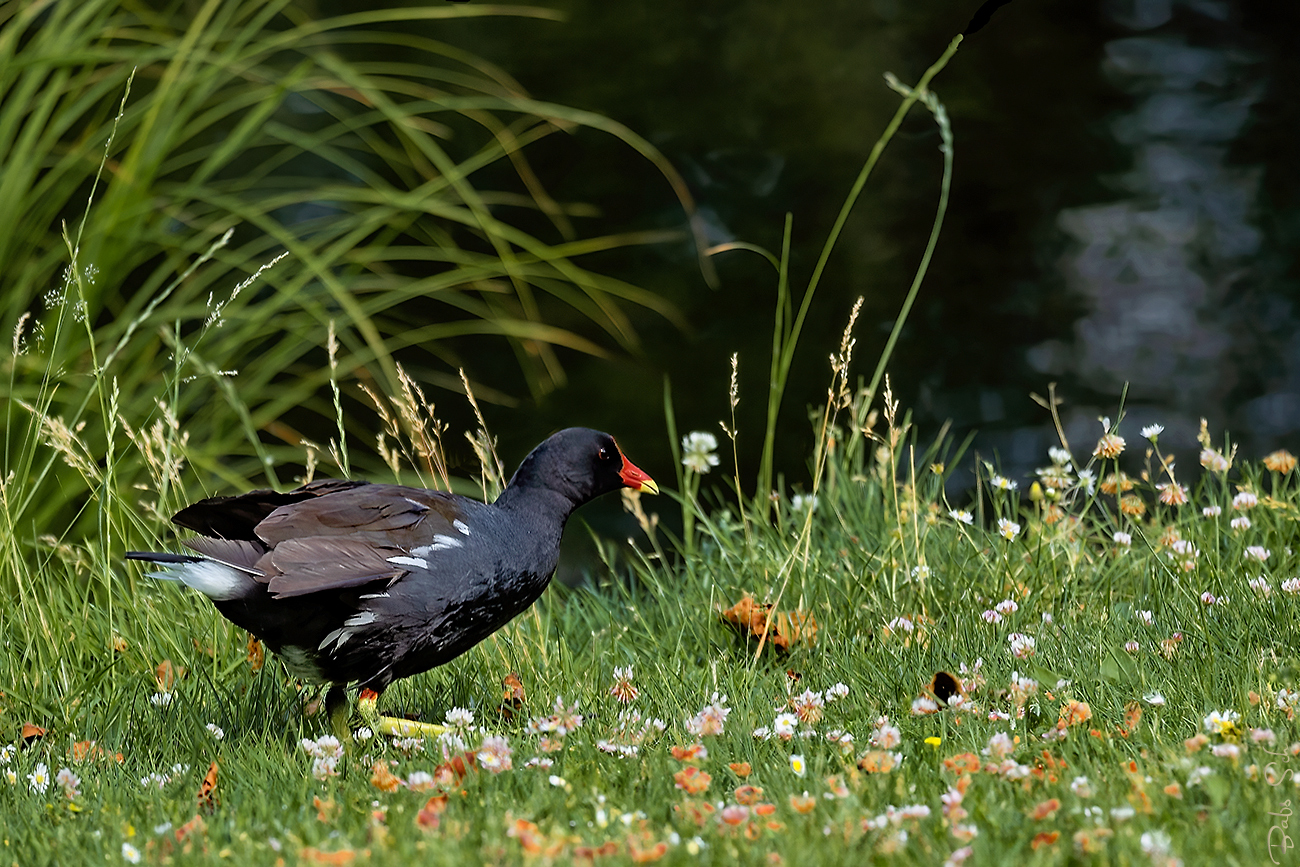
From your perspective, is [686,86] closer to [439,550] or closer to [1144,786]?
[439,550]

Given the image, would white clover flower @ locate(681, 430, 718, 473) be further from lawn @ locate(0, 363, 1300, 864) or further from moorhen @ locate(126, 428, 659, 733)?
moorhen @ locate(126, 428, 659, 733)

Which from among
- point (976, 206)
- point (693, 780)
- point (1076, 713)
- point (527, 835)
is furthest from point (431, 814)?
point (976, 206)

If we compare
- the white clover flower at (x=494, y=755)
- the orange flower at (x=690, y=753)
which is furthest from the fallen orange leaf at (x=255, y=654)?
the orange flower at (x=690, y=753)

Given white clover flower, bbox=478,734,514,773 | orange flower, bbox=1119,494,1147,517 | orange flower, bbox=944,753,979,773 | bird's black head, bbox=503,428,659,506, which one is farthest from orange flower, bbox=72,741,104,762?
orange flower, bbox=1119,494,1147,517

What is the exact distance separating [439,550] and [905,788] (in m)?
1.12

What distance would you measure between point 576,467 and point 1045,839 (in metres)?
1.54

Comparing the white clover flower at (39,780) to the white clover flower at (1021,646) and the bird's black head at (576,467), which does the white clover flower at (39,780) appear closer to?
the bird's black head at (576,467)

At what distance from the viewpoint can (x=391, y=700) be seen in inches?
126

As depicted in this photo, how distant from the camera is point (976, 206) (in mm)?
7414

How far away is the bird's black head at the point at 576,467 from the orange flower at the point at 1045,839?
148cm

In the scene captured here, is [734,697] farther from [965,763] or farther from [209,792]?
[209,792]

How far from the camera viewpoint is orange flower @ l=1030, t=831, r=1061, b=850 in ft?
6.52

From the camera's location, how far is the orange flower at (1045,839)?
199 centimetres

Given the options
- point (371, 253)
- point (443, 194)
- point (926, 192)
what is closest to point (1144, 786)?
point (371, 253)
